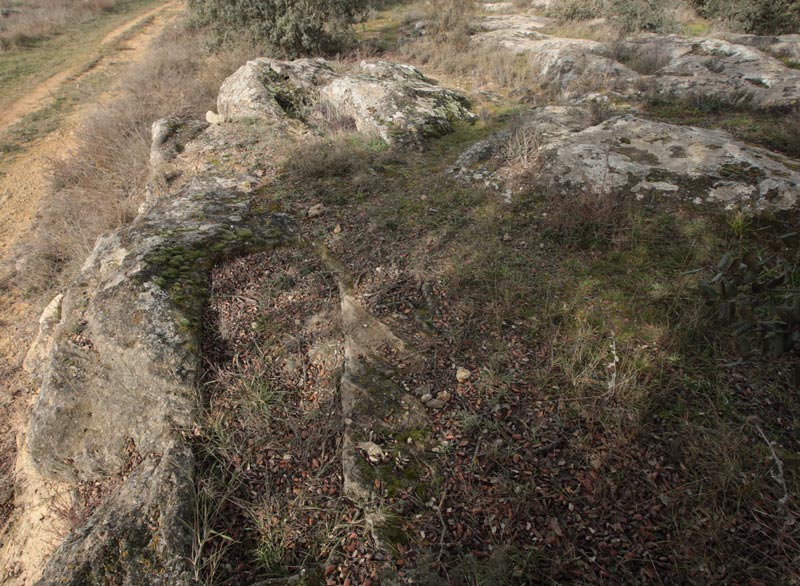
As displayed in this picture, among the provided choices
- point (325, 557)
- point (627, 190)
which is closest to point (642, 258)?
point (627, 190)

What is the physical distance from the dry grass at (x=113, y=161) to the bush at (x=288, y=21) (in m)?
0.80

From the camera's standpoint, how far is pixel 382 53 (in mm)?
11562

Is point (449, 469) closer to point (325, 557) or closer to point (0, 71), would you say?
point (325, 557)

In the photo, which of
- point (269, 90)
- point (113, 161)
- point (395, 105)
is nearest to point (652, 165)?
point (395, 105)

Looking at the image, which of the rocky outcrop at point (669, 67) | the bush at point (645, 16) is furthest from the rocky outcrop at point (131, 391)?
the bush at point (645, 16)

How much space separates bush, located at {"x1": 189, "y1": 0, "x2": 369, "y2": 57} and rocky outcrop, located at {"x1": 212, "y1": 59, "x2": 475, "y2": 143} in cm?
299

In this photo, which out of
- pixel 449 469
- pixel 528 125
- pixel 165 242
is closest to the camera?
pixel 449 469

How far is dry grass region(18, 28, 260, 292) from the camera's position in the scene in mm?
6156

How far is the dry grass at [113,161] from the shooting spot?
616 centimetres

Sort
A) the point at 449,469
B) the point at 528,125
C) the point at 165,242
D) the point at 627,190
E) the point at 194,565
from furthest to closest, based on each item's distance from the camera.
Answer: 1. the point at 528,125
2. the point at 627,190
3. the point at 165,242
4. the point at 449,469
5. the point at 194,565

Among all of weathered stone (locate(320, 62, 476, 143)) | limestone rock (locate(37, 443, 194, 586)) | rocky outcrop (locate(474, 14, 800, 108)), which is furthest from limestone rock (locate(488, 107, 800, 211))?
limestone rock (locate(37, 443, 194, 586))

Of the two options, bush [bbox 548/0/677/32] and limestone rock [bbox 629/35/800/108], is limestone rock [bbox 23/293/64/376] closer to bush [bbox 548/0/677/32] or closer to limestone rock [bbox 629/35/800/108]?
limestone rock [bbox 629/35/800/108]

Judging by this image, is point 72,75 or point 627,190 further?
point 72,75

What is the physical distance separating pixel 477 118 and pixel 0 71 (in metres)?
14.9
